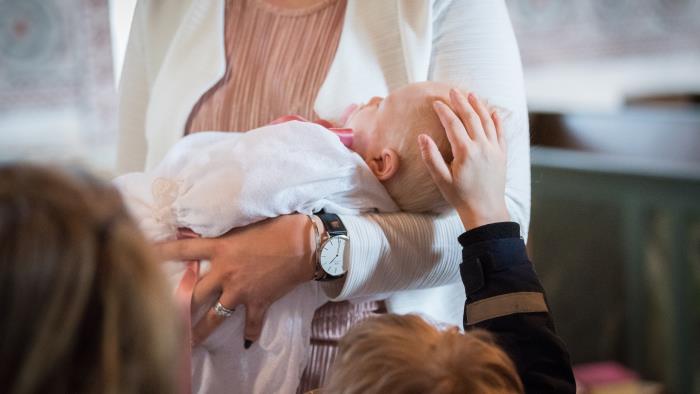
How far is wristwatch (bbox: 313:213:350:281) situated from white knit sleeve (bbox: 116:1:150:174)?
580mm

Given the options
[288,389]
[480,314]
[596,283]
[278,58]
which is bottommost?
[596,283]

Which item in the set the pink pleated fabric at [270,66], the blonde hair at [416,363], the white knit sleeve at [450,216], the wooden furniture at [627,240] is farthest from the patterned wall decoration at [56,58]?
the blonde hair at [416,363]

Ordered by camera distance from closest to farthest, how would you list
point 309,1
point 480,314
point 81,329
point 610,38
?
point 81,329 → point 480,314 → point 309,1 → point 610,38

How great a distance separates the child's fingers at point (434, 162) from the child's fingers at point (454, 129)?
3 centimetres

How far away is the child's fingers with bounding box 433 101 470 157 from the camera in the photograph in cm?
118

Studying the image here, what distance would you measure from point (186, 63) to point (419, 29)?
0.44 meters

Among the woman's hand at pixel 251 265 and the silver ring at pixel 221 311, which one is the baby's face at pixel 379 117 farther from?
the silver ring at pixel 221 311

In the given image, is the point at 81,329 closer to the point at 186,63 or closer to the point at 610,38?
the point at 186,63

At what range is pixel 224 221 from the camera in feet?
3.92

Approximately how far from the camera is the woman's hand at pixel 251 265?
118 centimetres

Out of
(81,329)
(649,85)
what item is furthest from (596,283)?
(81,329)

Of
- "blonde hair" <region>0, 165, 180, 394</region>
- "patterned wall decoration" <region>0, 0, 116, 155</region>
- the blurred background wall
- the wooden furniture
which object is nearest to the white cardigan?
"blonde hair" <region>0, 165, 180, 394</region>

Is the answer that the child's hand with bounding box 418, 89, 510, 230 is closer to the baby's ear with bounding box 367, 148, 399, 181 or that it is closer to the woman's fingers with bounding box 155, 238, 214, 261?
the baby's ear with bounding box 367, 148, 399, 181

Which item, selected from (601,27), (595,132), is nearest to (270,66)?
(595,132)
